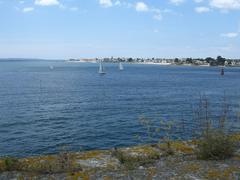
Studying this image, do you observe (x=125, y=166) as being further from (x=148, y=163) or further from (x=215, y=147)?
(x=215, y=147)

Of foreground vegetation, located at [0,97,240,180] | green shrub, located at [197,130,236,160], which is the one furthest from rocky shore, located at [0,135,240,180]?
green shrub, located at [197,130,236,160]

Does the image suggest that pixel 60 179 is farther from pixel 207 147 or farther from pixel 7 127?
pixel 7 127

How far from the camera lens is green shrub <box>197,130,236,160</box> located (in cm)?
536

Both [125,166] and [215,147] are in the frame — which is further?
[215,147]

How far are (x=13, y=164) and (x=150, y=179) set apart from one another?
6.80 ft

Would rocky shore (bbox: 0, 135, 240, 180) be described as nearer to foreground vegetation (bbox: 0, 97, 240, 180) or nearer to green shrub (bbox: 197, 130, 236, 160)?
foreground vegetation (bbox: 0, 97, 240, 180)

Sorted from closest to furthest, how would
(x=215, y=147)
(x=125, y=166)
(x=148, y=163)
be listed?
(x=125, y=166)
(x=148, y=163)
(x=215, y=147)

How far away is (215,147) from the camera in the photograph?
213 inches

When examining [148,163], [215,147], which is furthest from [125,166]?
[215,147]

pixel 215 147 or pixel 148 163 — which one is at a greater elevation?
pixel 215 147

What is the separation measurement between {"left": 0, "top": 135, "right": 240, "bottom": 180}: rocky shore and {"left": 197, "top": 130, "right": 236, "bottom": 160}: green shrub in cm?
12

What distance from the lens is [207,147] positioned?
5.41 meters

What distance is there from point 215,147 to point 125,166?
61.3 inches

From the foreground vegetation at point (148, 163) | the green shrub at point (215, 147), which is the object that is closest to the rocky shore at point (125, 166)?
the foreground vegetation at point (148, 163)
